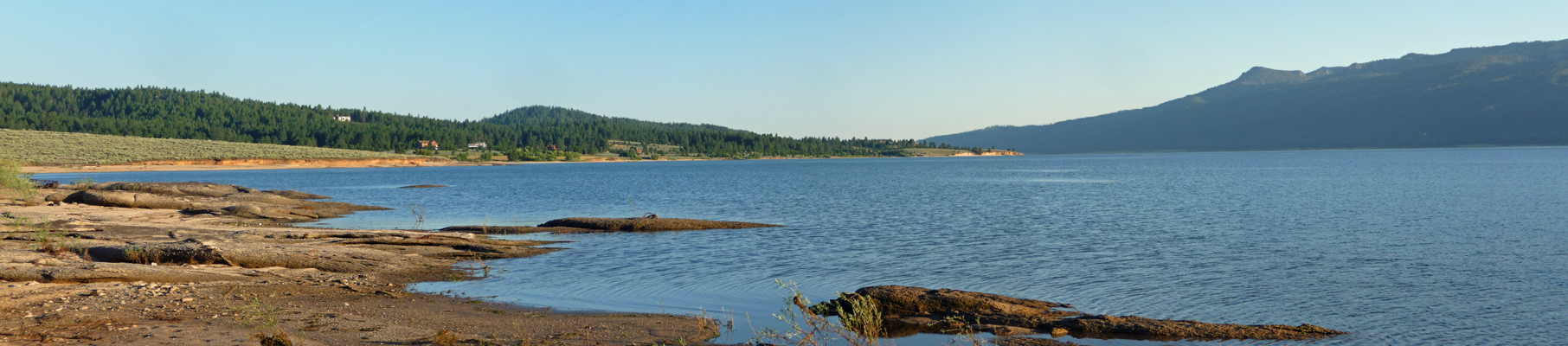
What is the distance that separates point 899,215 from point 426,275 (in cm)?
2672

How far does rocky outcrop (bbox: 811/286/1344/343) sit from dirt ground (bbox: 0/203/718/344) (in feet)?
9.95

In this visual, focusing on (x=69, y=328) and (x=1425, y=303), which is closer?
(x=69, y=328)

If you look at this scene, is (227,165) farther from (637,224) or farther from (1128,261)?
(1128,261)

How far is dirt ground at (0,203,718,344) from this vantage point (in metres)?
11.5

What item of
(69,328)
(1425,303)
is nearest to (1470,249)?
(1425,303)

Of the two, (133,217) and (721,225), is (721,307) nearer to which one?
(721,225)

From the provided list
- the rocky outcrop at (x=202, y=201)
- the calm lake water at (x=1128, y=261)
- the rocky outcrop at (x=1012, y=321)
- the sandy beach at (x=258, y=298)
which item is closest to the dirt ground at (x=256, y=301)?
the sandy beach at (x=258, y=298)

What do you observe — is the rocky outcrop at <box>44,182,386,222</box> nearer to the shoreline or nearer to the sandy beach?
the sandy beach

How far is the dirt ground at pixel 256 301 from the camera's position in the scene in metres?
11.5

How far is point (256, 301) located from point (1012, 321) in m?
11.1

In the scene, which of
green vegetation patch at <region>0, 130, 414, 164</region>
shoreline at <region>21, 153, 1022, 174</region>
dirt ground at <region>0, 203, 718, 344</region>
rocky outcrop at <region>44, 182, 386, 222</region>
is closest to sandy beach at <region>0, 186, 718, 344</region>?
dirt ground at <region>0, 203, 718, 344</region>

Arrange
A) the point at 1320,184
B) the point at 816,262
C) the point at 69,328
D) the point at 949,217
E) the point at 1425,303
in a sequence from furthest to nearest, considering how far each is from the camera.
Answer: the point at 1320,184
the point at 949,217
the point at 816,262
the point at 1425,303
the point at 69,328

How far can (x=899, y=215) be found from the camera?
1672 inches

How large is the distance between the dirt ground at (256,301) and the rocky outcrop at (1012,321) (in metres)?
3.03
